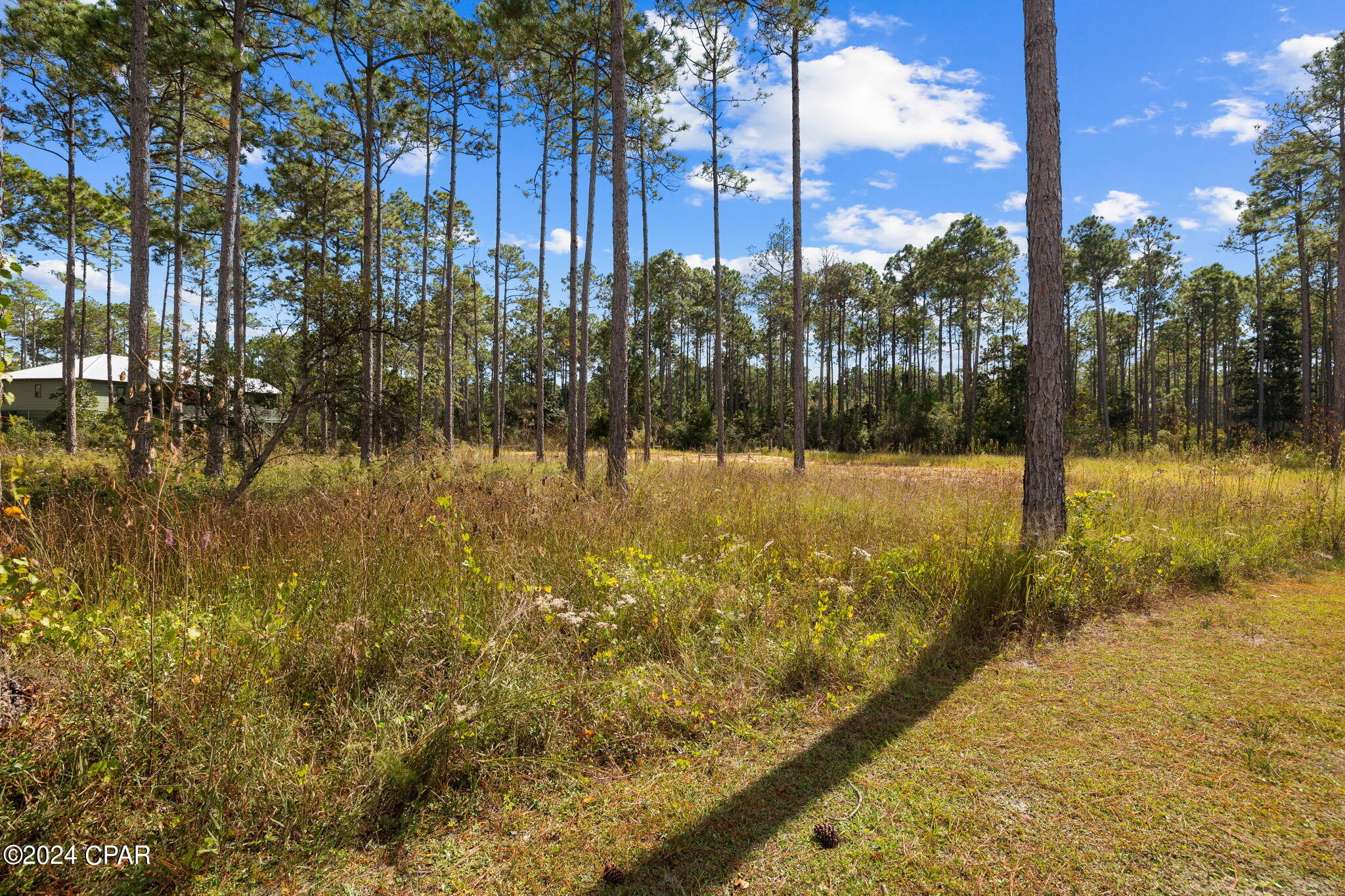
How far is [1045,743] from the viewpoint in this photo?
238cm

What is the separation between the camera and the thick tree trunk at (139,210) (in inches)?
313

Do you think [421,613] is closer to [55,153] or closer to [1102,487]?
[1102,487]

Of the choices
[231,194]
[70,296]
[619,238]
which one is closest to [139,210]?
[231,194]

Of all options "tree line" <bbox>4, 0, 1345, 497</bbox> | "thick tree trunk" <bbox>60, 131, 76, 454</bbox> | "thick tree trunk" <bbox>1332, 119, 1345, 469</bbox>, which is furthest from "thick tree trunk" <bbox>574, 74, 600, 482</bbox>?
"thick tree trunk" <bbox>1332, 119, 1345, 469</bbox>

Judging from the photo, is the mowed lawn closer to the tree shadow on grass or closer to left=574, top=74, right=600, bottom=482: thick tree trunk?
the tree shadow on grass

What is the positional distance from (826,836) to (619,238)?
8.02 meters

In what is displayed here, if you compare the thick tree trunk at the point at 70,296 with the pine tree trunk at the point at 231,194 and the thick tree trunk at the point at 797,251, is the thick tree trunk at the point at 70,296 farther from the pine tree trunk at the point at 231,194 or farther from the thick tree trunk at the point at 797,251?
the thick tree trunk at the point at 797,251

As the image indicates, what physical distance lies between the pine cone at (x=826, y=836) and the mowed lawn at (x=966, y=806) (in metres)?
0.02

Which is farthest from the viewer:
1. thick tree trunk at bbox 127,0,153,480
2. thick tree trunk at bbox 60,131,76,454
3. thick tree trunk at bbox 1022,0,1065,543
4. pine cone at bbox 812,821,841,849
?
thick tree trunk at bbox 60,131,76,454

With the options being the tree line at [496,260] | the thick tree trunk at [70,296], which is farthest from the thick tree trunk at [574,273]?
the thick tree trunk at [70,296]

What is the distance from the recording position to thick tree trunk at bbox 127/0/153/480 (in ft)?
26.1

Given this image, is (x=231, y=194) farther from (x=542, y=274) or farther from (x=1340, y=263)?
(x=1340, y=263)

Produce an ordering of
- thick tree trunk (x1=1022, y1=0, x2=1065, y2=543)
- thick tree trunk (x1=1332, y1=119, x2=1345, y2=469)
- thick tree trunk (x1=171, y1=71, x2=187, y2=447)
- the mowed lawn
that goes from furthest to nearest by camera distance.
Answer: thick tree trunk (x1=1332, y1=119, x2=1345, y2=469) < thick tree trunk (x1=171, y1=71, x2=187, y2=447) < thick tree trunk (x1=1022, y1=0, x2=1065, y2=543) < the mowed lawn

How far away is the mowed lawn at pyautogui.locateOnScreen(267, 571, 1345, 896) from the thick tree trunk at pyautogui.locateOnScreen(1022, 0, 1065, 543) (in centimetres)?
212
